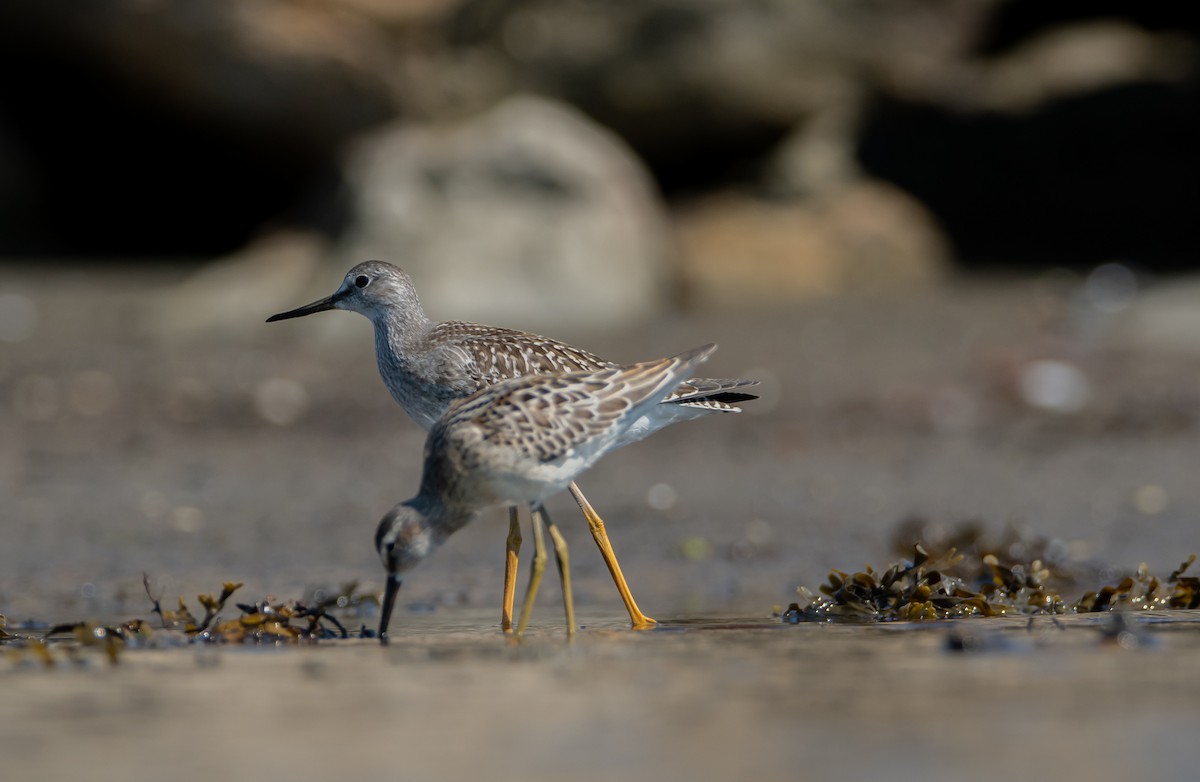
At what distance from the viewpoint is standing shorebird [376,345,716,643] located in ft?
21.9

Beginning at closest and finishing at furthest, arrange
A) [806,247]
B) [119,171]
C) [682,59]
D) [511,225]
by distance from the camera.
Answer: [511,225], [806,247], [682,59], [119,171]

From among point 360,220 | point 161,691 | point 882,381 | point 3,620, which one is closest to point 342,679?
point 161,691

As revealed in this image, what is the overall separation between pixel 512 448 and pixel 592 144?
390 inches

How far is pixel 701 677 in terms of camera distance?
558 centimetres

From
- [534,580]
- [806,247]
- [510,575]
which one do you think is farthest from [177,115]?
[534,580]

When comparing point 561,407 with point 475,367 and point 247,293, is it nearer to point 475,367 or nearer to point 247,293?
point 475,367

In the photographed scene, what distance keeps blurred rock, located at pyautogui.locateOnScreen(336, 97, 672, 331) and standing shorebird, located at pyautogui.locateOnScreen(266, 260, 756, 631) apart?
7107 millimetres

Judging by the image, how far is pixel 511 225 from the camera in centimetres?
1572

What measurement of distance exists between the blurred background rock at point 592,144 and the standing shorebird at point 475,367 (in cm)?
707

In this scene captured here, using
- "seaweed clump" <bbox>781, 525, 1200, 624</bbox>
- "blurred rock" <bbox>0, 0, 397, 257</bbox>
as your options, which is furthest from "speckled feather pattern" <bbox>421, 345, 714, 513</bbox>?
"blurred rock" <bbox>0, 0, 397, 257</bbox>

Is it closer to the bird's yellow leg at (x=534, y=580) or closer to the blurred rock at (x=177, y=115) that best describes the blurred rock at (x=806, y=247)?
the blurred rock at (x=177, y=115)

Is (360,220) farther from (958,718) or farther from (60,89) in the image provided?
(958,718)

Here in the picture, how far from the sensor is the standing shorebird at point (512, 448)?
6.66 m

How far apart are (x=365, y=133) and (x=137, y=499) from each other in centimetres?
813
